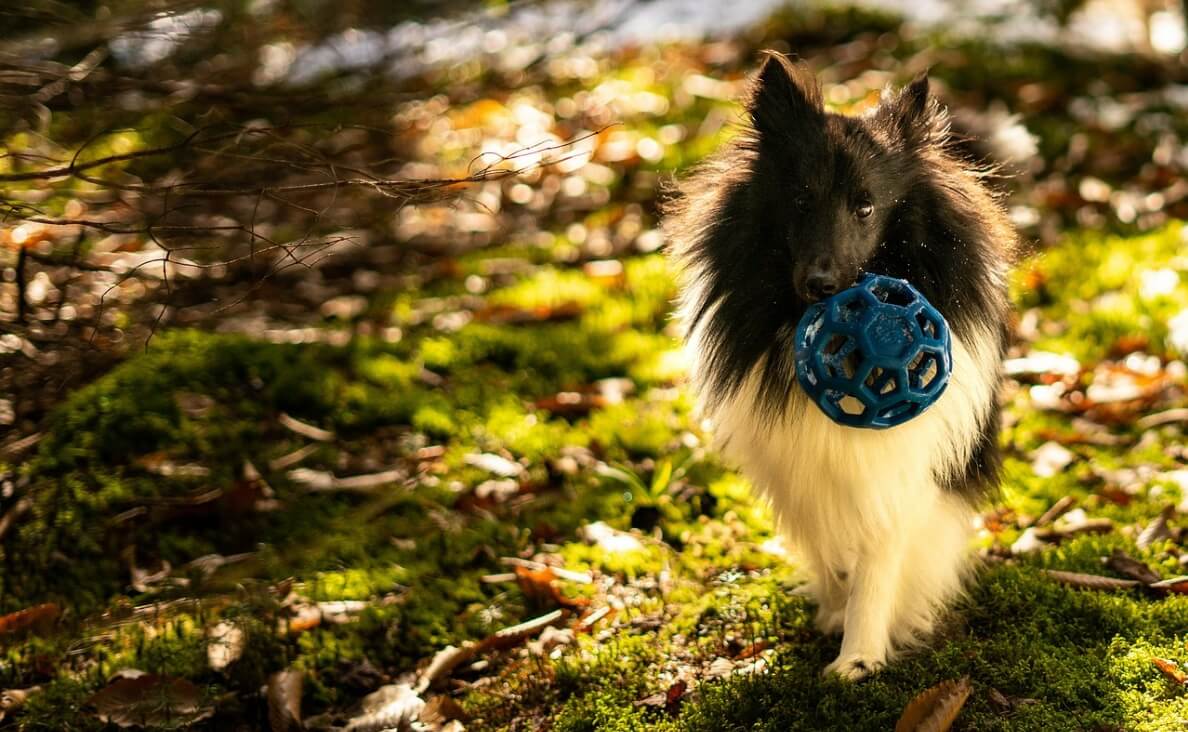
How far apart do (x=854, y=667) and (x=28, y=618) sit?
8.41 ft

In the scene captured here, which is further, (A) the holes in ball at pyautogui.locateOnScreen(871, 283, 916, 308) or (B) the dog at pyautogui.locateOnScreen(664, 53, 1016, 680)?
(B) the dog at pyautogui.locateOnScreen(664, 53, 1016, 680)

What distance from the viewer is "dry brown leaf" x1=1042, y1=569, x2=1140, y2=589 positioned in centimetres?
347

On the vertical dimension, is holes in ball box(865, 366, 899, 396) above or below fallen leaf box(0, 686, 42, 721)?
above

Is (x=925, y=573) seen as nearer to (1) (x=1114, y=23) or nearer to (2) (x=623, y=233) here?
(2) (x=623, y=233)

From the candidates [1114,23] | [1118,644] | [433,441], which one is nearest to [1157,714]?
[1118,644]

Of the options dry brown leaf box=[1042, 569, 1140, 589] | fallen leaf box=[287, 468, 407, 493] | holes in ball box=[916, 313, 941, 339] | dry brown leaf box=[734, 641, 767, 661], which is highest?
holes in ball box=[916, 313, 941, 339]

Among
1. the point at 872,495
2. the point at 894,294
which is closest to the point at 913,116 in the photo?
the point at 894,294

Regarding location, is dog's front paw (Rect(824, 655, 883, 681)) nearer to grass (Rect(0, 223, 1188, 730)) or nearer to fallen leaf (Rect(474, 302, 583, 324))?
grass (Rect(0, 223, 1188, 730))

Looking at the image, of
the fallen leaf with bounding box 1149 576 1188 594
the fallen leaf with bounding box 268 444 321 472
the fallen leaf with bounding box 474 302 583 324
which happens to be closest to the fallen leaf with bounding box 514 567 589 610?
the fallen leaf with bounding box 268 444 321 472

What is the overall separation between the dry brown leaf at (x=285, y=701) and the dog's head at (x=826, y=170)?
1.86 m

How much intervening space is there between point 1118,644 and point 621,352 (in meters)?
2.66

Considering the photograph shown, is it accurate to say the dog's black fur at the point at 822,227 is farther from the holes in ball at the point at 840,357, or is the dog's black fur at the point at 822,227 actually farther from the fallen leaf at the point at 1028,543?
the fallen leaf at the point at 1028,543

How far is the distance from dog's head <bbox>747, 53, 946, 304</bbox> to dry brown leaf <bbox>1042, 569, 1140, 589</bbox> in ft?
4.09

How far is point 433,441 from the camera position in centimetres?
480
